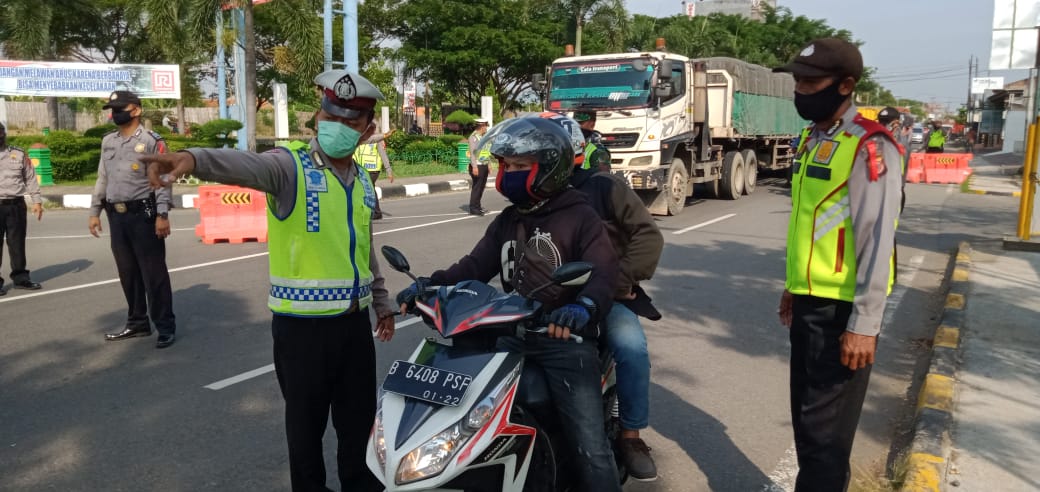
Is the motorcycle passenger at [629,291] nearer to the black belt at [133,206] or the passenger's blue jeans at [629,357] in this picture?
the passenger's blue jeans at [629,357]

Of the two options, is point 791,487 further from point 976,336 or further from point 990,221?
point 990,221

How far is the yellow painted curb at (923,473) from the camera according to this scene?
3.52 metres

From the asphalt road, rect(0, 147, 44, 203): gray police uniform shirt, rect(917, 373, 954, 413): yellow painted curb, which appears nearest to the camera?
the asphalt road

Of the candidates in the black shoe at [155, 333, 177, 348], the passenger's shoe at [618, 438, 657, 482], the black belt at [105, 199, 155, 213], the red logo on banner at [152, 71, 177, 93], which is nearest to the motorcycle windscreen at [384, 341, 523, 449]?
the passenger's shoe at [618, 438, 657, 482]

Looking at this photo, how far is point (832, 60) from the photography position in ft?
9.02

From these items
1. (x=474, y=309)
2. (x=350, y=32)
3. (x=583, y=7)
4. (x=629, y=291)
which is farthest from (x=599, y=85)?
(x=583, y=7)

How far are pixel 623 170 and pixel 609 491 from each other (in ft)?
33.7

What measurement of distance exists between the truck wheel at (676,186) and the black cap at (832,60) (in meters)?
10.7

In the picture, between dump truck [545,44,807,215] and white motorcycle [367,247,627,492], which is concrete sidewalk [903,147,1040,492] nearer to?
white motorcycle [367,247,627,492]

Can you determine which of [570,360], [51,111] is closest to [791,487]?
[570,360]

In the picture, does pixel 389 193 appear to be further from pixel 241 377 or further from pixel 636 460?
pixel 636 460

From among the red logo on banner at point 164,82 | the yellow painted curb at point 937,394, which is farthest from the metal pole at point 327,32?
the yellow painted curb at point 937,394

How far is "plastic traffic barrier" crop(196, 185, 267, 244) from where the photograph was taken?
1043cm

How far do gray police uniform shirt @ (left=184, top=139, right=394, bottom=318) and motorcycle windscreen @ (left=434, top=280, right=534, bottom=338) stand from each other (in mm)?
653
